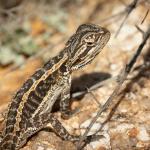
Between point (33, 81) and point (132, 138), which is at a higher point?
point (33, 81)

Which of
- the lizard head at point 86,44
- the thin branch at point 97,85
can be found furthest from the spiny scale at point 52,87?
the thin branch at point 97,85

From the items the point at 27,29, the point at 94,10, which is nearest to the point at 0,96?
the point at 27,29

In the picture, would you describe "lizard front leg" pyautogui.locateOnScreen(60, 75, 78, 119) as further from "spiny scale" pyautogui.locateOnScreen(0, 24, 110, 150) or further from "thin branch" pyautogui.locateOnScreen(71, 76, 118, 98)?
"thin branch" pyautogui.locateOnScreen(71, 76, 118, 98)

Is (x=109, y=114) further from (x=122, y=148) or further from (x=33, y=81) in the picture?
(x=33, y=81)

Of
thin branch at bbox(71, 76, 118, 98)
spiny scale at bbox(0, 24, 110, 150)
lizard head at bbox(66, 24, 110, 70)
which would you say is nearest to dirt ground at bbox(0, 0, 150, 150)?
thin branch at bbox(71, 76, 118, 98)

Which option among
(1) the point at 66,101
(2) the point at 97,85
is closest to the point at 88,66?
(2) the point at 97,85

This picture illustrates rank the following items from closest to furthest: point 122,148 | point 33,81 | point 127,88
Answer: point 122,148, point 33,81, point 127,88
